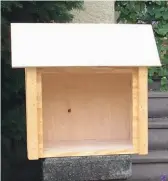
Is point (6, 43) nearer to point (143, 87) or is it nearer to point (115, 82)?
point (115, 82)

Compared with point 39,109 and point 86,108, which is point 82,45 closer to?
point 39,109

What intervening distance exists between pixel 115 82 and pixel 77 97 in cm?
20

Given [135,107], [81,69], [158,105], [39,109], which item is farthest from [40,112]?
[158,105]

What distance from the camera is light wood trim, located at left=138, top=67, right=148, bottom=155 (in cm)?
170

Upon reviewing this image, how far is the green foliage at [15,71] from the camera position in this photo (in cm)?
201

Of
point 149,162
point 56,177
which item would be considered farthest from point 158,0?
point 56,177

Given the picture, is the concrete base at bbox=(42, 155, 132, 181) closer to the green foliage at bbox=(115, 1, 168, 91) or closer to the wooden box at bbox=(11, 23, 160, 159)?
the wooden box at bbox=(11, 23, 160, 159)

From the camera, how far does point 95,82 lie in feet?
6.81

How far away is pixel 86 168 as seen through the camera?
5.97 feet

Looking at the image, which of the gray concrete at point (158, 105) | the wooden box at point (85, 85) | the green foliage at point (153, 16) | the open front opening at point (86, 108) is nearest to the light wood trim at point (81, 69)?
the wooden box at point (85, 85)

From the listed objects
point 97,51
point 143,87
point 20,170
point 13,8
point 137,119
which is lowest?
point 20,170

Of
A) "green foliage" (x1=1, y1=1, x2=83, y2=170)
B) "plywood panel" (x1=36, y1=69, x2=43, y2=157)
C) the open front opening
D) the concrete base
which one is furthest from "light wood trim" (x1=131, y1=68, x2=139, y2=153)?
"green foliage" (x1=1, y1=1, x2=83, y2=170)

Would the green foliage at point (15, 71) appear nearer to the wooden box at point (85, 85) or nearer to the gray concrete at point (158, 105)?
the wooden box at point (85, 85)

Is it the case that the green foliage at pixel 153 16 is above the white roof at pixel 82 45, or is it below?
above
